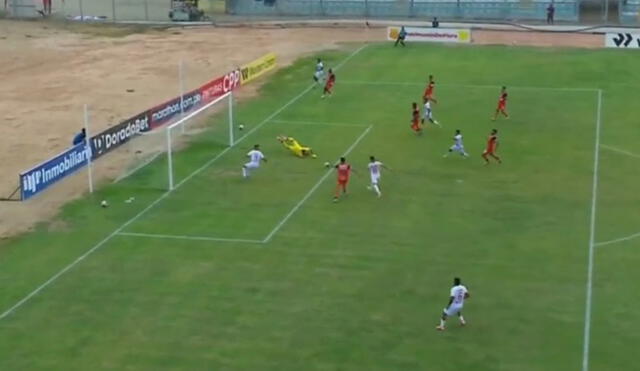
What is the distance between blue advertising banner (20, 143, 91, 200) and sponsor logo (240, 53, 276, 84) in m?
20.7

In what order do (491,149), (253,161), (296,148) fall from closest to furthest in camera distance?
(253,161)
(491,149)
(296,148)

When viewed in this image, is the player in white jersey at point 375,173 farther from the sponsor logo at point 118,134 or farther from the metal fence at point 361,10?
the metal fence at point 361,10

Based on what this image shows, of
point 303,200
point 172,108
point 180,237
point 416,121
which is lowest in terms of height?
point 180,237

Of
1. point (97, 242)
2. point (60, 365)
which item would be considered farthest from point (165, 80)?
point (60, 365)

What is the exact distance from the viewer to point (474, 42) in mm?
74000

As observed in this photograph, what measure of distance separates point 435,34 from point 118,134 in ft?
123

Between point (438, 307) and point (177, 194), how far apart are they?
1318 cm

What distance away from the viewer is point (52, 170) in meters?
35.0

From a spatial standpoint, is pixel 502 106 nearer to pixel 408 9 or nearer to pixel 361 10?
pixel 408 9

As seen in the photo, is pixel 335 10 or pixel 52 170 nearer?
pixel 52 170

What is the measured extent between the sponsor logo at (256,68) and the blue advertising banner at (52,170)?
20.7 m

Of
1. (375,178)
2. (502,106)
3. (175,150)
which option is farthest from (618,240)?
(175,150)

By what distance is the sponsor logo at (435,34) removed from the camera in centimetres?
7244

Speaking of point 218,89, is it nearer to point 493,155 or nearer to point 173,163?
point 173,163
